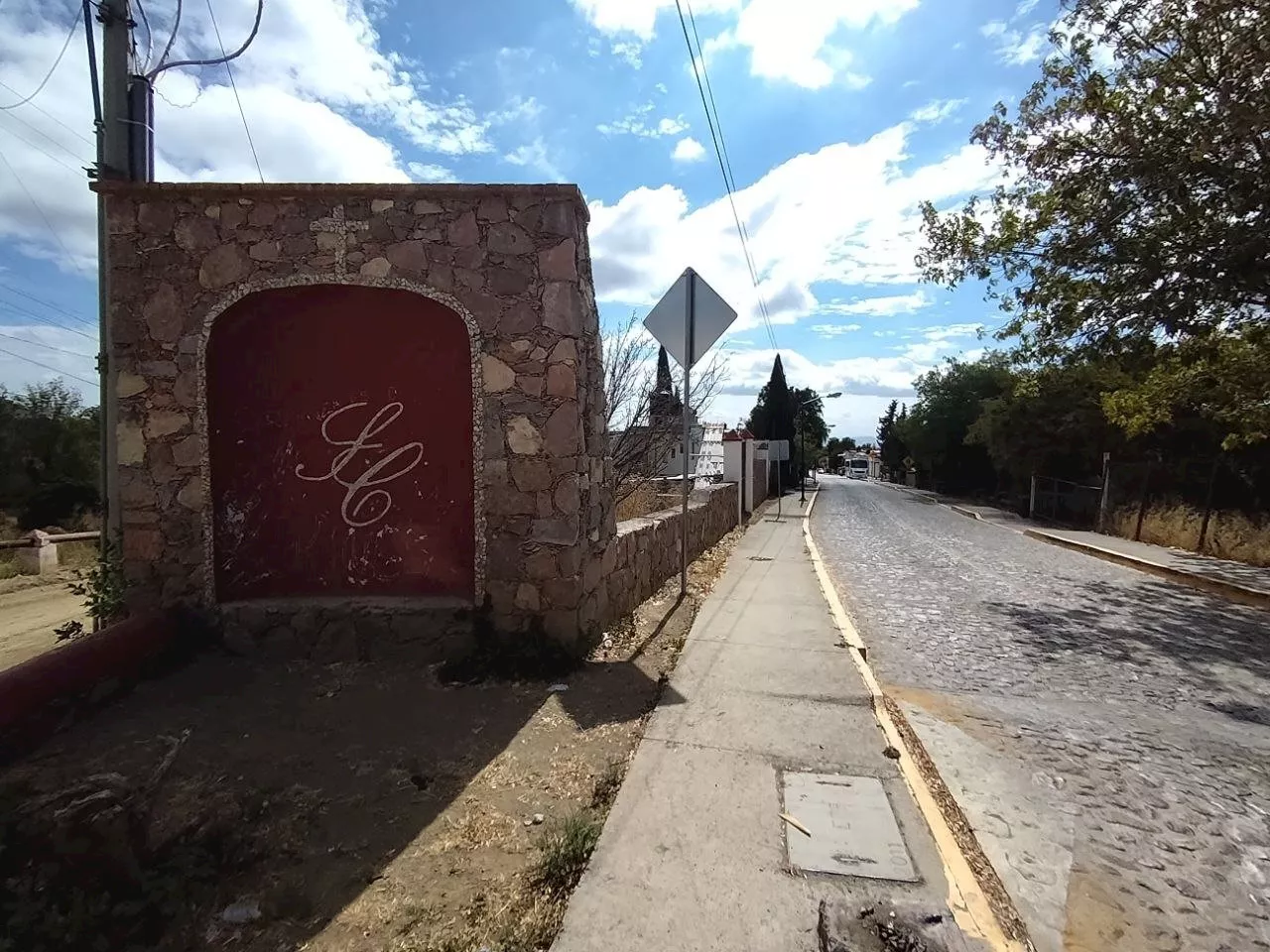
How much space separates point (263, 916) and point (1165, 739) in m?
4.82

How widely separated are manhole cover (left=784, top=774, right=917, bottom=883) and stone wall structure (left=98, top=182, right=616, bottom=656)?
2183mm

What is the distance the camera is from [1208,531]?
46.9ft

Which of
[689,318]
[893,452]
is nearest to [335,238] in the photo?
[689,318]

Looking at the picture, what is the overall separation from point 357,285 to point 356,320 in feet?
0.80

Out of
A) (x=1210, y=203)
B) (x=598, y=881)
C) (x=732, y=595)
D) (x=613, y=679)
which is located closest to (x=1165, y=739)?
(x=613, y=679)

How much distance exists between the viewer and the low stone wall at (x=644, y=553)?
6.12 m

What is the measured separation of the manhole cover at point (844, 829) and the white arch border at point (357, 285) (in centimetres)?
262

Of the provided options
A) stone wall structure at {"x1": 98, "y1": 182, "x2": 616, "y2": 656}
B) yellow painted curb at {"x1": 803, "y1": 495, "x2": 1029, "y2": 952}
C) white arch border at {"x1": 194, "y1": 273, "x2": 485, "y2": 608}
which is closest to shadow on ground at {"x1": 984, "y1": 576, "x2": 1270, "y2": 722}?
yellow painted curb at {"x1": 803, "y1": 495, "x2": 1029, "y2": 952}

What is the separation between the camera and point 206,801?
3137 mm

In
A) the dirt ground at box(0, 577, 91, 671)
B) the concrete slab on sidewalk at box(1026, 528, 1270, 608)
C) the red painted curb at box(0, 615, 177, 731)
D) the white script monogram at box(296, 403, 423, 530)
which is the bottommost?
the dirt ground at box(0, 577, 91, 671)

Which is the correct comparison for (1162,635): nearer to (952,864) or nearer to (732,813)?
(952,864)

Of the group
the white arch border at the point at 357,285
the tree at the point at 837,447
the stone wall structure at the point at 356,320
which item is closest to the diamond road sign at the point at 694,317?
the stone wall structure at the point at 356,320

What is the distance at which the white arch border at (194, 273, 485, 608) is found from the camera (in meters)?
4.94

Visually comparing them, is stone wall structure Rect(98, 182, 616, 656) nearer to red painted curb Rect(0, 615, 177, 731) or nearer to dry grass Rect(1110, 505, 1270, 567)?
red painted curb Rect(0, 615, 177, 731)
